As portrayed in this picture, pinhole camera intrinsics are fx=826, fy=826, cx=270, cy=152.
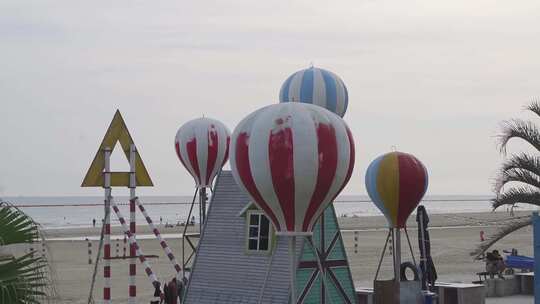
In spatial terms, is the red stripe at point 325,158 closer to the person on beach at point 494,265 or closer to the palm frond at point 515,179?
the palm frond at point 515,179

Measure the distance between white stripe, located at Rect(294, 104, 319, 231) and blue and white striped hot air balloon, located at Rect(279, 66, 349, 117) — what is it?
739cm

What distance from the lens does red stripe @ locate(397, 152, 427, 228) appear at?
62.1ft

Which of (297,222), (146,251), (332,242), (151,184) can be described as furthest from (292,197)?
(146,251)

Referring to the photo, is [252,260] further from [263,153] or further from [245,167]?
[263,153]

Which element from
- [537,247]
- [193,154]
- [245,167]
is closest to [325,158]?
[245,167]

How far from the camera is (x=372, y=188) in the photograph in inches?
775

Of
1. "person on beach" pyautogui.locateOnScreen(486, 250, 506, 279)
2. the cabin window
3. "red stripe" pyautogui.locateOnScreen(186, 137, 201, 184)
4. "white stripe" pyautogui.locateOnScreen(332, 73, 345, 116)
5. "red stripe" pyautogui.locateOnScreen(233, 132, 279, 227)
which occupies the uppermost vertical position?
"white stripe" pyautogui.locateOnScreen(332, 73, 345, 116)

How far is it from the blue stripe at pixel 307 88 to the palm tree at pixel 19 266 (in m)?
14.1

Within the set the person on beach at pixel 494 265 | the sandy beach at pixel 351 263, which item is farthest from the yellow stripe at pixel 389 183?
the sandy beach at pixel 351 263

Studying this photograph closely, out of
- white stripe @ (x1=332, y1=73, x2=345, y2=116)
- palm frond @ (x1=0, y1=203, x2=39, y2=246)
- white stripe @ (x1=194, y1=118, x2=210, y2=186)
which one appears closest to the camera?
palm frond @ (x1=0, y1=203, x2=39, y2=246)

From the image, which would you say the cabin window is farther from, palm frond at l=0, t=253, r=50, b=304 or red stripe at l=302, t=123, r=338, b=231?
palm frond at l=0, t=253, r=50, b=304

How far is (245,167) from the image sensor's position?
12.8 metres

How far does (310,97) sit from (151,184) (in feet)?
14.7

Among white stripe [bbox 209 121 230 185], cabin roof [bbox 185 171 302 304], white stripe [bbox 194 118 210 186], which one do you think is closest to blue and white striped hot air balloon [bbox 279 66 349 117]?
white stripe [bbox 209 121 230 185]
